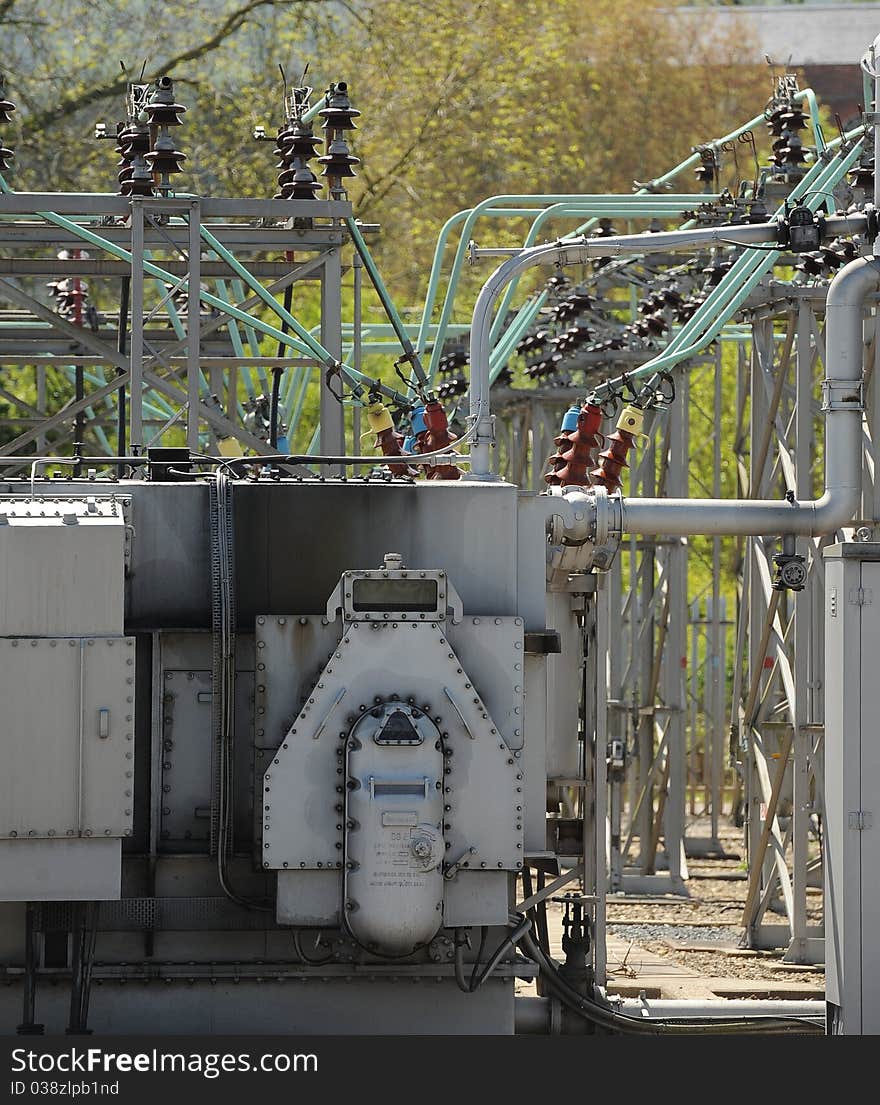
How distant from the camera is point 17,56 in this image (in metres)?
33.6

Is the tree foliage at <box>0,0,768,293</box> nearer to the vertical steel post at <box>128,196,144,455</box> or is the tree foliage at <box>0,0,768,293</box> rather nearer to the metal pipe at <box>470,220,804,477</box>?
the vertical steel post at <box>128,196,144,455</box>

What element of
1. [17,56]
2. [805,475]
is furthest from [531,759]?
[17,56]

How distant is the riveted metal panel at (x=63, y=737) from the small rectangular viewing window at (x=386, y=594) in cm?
93

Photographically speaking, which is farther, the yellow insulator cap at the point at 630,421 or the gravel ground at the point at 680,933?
the gravel ground at the point at 680,933

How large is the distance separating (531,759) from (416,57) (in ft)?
100

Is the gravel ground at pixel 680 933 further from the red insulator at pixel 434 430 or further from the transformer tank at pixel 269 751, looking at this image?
the transformer tank at pixel 269 751

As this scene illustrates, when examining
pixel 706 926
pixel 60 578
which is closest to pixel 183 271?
pixel 706 926

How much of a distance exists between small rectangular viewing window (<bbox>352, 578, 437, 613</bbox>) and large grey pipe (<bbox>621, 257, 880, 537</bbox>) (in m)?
1.62

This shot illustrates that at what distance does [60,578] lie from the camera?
819 centimetres

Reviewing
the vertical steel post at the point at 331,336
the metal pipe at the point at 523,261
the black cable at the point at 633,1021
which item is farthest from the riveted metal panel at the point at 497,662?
the vertical steel post at the point at 331,336

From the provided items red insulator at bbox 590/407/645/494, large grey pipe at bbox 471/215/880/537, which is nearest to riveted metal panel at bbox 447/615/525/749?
large grey pipe at bbox 471/215/880/537

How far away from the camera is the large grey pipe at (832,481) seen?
957cm

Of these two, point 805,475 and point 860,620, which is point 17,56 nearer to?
point 805,475

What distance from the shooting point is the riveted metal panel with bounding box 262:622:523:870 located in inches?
325
